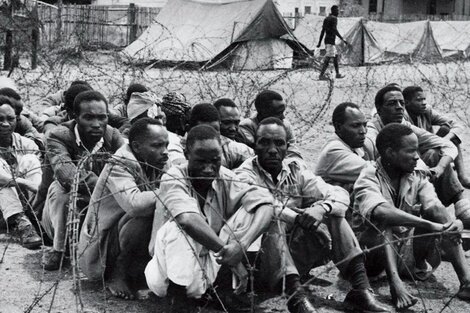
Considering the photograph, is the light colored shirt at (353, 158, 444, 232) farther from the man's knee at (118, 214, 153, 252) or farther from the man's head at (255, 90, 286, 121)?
the man's head at (255, 90, 286, 121)

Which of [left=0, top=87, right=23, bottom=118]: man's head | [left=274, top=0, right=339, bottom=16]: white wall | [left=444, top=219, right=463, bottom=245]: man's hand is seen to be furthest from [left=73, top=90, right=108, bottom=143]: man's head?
[left=274, top=0, right=339, bottom=16]: white wall

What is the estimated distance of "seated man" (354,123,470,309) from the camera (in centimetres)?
450

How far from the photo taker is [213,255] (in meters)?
4.00

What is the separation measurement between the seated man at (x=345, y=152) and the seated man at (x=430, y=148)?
A: 37 cm

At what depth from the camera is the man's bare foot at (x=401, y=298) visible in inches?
169

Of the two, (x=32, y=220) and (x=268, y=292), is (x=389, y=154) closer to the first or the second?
(x=268, y=292)

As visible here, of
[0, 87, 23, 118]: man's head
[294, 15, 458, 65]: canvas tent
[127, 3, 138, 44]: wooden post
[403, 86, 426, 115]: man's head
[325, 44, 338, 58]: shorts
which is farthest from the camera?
[127, 3, 138, 44]: wooden post

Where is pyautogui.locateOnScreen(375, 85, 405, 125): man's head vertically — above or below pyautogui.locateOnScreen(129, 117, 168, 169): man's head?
above

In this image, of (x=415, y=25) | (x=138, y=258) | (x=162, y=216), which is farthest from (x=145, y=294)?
(x=415, y=25)

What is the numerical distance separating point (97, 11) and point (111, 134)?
20.3 m

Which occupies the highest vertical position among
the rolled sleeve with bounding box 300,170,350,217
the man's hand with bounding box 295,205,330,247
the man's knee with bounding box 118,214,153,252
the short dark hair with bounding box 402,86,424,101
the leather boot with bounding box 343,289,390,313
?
the short dark hair with bounding box 402,86,424,101

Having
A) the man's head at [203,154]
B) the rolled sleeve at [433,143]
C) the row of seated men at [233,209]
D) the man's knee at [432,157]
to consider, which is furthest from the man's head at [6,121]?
the man's knee at [432,157]

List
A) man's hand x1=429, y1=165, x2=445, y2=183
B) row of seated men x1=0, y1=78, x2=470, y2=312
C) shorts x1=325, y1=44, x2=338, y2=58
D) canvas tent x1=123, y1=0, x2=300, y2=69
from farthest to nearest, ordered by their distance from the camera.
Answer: canvas tent x1=123, y1=0, x2=300, y2=69, shorts x1=325, y1=44, x2=338, y2=58, man's hand x1=429, y1=165, x2=445, y2=183, row of seated men x1=0, y1=78, x2=470, y2=312

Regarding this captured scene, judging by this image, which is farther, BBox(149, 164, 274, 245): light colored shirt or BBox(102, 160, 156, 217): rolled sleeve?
BBox(102, 160, 156, 217): rolled sleeve
